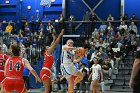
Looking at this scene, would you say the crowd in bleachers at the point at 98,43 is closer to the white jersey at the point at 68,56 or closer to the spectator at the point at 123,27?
the spectator at the point at 123,27

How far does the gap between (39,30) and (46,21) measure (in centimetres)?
251

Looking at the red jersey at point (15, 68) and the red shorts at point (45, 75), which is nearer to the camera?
the red jersey at point (15, 68)

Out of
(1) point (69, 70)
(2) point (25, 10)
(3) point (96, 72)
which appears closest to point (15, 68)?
(1) point (69, 70)

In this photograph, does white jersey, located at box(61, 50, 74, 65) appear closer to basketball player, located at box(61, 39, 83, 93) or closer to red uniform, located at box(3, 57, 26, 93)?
basketball player, located at box(61, 39, 83, 93)

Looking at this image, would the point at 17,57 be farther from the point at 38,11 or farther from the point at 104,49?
the point at 38,11

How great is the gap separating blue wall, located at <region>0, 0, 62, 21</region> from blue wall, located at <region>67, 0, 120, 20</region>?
1058mm

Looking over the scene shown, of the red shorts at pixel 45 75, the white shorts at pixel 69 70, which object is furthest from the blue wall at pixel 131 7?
the red shorts at pixel 45 75

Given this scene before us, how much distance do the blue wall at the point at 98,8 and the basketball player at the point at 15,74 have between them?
21414 mm

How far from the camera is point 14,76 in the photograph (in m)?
8.77

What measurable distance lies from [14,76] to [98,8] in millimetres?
22568

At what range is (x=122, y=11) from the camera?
2922 centimetres

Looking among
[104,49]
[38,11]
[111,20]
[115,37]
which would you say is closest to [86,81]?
[104,49]

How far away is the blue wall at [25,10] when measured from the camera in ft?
102

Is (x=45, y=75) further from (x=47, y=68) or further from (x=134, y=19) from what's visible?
(x=134, y=19)
